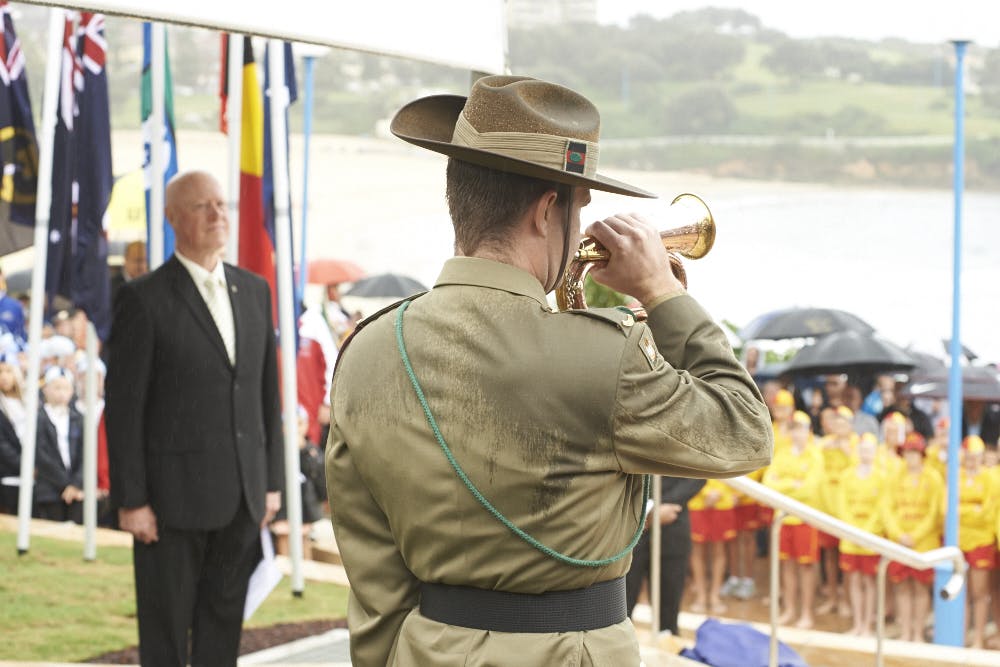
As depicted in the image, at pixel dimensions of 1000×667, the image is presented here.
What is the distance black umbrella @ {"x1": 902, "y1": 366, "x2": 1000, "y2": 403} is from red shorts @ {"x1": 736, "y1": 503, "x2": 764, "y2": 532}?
1.88m

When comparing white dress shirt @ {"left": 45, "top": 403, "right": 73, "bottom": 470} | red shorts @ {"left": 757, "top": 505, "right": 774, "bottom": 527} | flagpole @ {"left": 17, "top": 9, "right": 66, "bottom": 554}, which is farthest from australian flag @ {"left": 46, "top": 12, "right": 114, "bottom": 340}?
red shorts @ {"left": 757, "top": 505, "right": 774, "bottom": 527}

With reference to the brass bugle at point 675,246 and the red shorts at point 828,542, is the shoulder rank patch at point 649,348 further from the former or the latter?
the red shorts at point 828,542

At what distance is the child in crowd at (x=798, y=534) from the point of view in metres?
8.63

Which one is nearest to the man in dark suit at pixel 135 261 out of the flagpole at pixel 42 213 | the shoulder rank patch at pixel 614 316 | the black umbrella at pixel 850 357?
the flagpole at pixel 42 213

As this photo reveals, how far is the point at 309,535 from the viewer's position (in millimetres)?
8727

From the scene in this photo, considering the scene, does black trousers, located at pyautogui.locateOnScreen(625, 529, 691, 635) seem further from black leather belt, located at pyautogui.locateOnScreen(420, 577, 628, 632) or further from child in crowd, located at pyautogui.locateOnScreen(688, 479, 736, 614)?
black leather belt, located at pyautogui.locateOnScreen(420, 577, 628, 632)

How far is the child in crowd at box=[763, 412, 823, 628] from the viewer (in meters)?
8.63

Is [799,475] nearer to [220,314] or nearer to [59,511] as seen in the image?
[59,511]

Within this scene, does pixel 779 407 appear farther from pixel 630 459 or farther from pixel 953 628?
pixel 630 459

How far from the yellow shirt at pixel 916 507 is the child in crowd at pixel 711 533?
3.25 ft

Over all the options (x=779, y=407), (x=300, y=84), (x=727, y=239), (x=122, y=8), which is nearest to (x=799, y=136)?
(x=727, y=239)

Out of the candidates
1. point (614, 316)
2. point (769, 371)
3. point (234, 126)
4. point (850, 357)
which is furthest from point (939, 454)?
point (614, 316)

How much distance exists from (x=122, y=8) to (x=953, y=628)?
6368 millimetres

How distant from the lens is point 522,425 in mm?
1939
